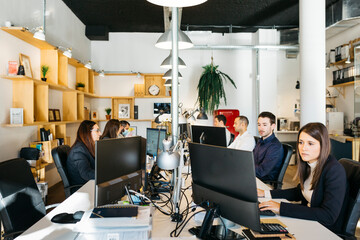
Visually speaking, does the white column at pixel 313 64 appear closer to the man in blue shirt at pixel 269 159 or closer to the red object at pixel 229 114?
the man in blue shirt at pixel 269 159

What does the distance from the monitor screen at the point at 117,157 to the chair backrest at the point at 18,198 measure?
2.19 ft

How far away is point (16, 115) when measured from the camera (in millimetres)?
3604

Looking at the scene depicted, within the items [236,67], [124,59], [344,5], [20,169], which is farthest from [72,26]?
[344,5]

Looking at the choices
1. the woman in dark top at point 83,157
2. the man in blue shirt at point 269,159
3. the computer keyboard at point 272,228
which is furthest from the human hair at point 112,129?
the computer keyboard at point 272,228

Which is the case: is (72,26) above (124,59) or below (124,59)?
above

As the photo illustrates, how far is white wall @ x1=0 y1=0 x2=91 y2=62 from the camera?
369 centimetres

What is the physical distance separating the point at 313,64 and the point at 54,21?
174 inches

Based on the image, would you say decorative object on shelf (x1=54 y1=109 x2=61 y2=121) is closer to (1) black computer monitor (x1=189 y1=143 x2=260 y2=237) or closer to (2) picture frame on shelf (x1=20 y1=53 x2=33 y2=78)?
(2) picture frame on shelf (x1=20 y1=53 x2=33 y2=78)

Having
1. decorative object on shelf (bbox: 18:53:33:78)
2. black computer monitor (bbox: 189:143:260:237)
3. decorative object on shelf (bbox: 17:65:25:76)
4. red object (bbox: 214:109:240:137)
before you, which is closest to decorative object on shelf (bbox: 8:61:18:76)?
decorative object on shelf (bbox: 17:65:25:76)

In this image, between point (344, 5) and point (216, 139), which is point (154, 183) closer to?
point (216, 139)

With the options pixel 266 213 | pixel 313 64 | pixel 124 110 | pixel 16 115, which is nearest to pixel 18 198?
pixel 266 213

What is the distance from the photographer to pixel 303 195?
6.54 ft

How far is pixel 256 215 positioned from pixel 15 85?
3.76 m

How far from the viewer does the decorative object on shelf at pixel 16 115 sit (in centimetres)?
355
